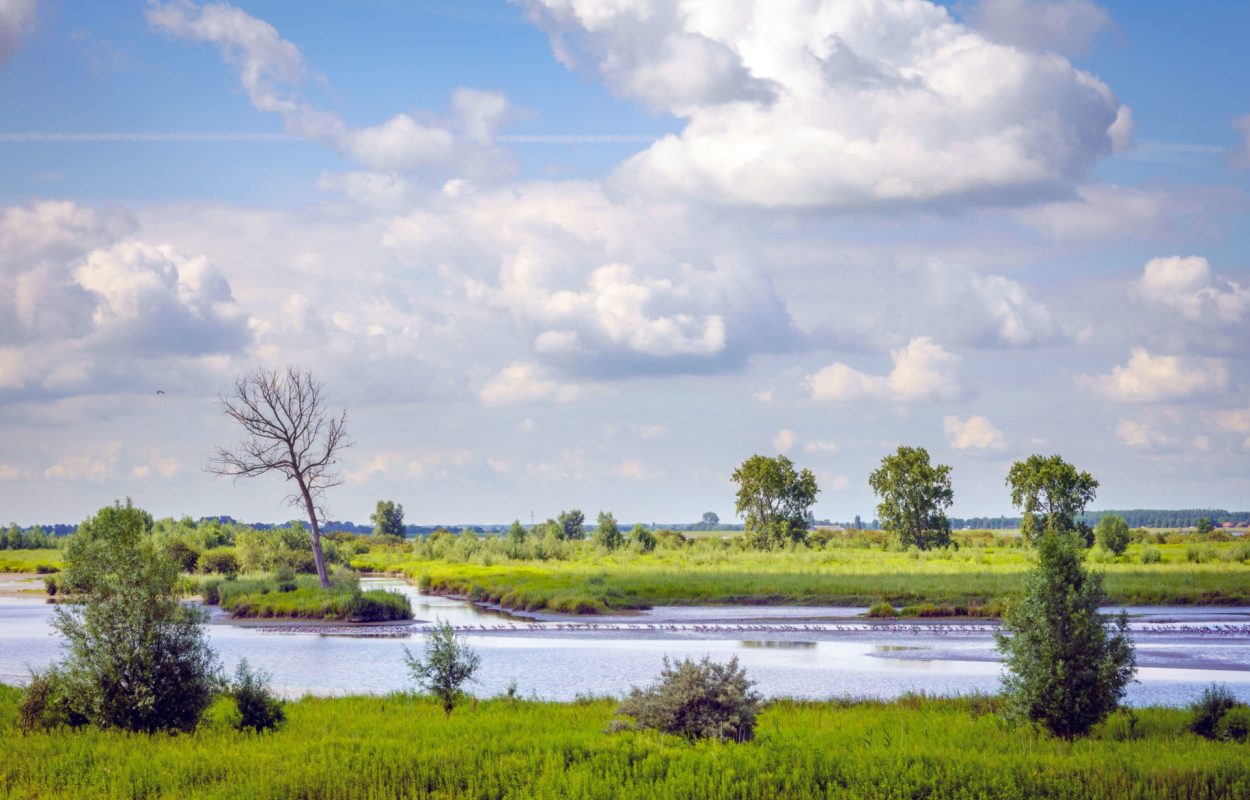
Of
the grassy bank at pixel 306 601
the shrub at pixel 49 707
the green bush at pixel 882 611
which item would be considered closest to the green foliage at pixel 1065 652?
the shrub at pixel 49 707

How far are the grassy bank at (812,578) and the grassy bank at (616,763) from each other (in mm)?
34471

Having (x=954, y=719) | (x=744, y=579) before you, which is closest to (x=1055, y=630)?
(x=954, y=719)

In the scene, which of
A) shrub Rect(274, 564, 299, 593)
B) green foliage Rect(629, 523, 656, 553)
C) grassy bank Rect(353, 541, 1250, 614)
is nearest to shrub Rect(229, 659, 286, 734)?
grassy bank Rect(353, 541, 1250, 614)

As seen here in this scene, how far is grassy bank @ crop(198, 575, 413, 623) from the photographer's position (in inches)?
2053

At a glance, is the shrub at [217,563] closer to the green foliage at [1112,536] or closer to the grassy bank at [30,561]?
the grassy bank at [30,561]

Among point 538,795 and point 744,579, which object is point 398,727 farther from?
point 744,579

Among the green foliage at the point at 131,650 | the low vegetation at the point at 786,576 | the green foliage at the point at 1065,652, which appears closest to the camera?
the green foliage at the point at 1065,652

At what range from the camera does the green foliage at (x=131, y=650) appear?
727 inches

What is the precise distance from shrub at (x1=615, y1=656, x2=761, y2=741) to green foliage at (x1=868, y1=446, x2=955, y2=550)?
96057 millimetres

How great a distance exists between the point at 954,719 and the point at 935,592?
4091cm

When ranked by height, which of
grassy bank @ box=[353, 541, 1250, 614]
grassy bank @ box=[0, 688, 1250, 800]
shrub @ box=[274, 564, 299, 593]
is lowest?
grassy bank @ box=[353, 541, 1250, 614]

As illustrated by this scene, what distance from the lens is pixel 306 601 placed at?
55.3 meters

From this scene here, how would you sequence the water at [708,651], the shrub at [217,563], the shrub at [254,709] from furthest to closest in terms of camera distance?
1. the shrub at [217,563]
2. the water at [708,651]
3. the shrub at [254,709]

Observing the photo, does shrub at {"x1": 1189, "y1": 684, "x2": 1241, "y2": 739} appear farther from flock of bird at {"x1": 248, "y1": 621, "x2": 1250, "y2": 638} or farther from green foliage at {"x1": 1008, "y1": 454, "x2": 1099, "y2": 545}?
green foliage at {"x1": 1008, "y1": 454, "x2": 1099, "y2": 545}
